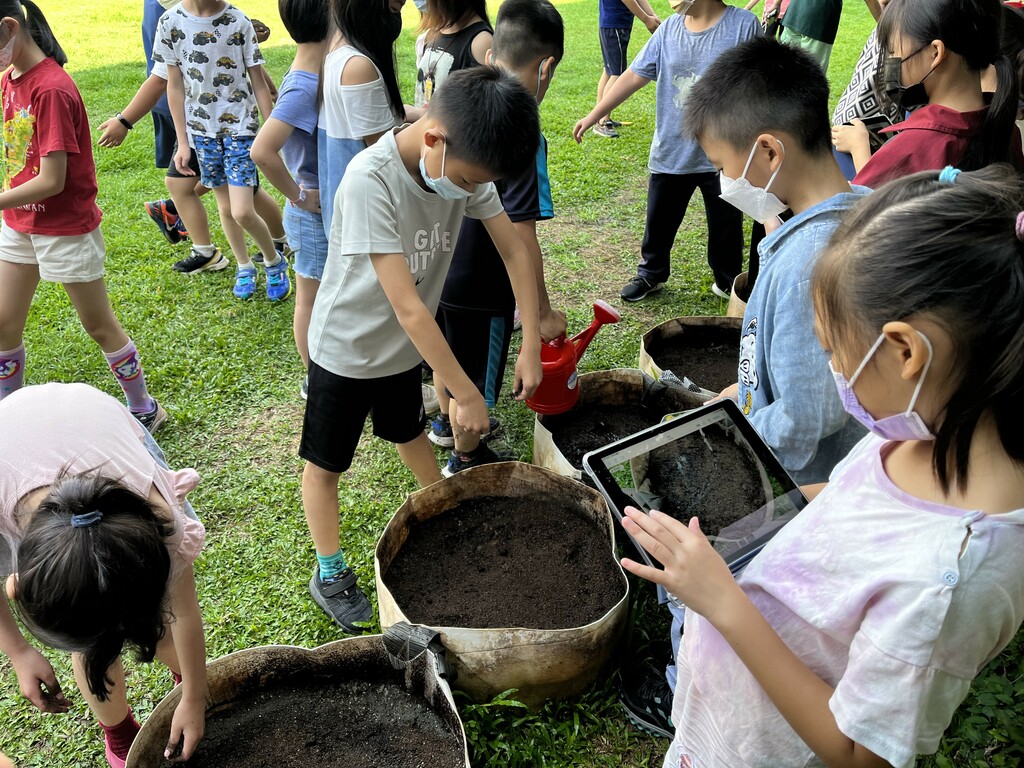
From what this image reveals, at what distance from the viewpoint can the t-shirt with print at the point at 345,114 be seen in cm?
248

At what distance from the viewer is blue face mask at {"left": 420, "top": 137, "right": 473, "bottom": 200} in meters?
1.87

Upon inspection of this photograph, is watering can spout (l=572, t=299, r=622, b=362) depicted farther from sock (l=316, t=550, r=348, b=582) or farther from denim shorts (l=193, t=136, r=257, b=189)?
denim shorts (l=193, t=136, r=257, b=189)

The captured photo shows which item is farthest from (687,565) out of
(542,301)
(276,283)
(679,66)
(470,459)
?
(276,283)

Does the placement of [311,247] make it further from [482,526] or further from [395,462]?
[482,526]

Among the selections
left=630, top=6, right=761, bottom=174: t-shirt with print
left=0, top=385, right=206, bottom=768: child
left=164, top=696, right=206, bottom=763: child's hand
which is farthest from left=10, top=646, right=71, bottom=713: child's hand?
left=630, top=6, right=761, bottom=174: t-shirt with print

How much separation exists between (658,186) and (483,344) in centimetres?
167

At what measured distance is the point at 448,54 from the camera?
8.80ft

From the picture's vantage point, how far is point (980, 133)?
2.25 metres

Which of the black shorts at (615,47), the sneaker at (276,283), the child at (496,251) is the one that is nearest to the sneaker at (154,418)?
the sneaker at (276,283)

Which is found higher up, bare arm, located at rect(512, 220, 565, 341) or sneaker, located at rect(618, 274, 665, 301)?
bare arm, located at rect(512, 220, 565, 341)

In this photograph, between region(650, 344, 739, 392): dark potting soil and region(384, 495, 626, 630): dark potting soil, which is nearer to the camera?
region(384, 495, 626, 630): dark potting soil

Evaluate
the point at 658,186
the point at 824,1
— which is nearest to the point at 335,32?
the point at 658,186

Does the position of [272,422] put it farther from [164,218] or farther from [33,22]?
[164,218]

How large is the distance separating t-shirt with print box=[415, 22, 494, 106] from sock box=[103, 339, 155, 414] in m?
1.64
